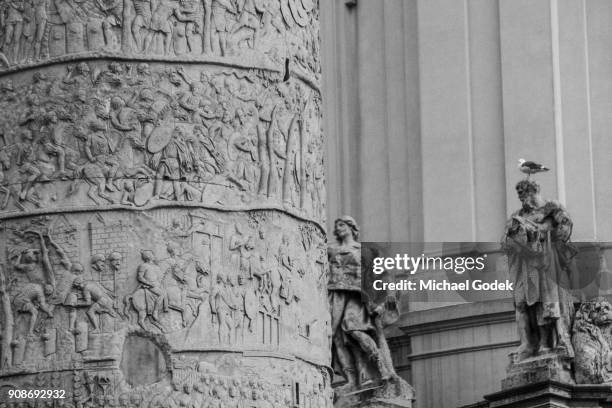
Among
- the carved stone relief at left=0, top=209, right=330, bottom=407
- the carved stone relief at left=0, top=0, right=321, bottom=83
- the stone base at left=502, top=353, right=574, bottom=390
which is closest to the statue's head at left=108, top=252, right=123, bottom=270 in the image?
the carved stone relief at left=0, top=209, right=330, bottom=407

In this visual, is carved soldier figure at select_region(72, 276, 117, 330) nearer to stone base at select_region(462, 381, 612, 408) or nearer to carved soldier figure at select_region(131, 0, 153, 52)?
carved soldier figure at select_region(131, 0, 153, 52)

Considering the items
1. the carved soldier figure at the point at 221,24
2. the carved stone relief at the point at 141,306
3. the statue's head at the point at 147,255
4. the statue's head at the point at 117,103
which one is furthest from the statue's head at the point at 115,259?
the carved soldier figure at the point at 221,24

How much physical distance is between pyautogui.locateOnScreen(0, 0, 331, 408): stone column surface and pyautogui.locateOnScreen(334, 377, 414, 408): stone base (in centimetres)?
1215

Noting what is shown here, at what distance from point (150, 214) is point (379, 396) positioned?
42.9 feet

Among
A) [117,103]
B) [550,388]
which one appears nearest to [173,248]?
[117,103]

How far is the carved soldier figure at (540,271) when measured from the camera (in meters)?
23.2

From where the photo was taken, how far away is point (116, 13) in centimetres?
1112

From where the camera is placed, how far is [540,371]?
23.0 m

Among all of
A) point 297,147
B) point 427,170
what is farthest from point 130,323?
point 427,170

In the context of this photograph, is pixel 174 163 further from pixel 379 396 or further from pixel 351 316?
pixel 379 396

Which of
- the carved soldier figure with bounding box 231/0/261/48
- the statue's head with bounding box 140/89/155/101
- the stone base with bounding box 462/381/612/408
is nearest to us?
the statue's head with bounding box 140/89/155/101

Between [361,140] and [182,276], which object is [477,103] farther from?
[182,276]

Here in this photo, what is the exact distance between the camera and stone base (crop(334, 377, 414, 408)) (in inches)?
926

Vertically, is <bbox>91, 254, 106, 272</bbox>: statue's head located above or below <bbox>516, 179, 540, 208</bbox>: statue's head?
below
